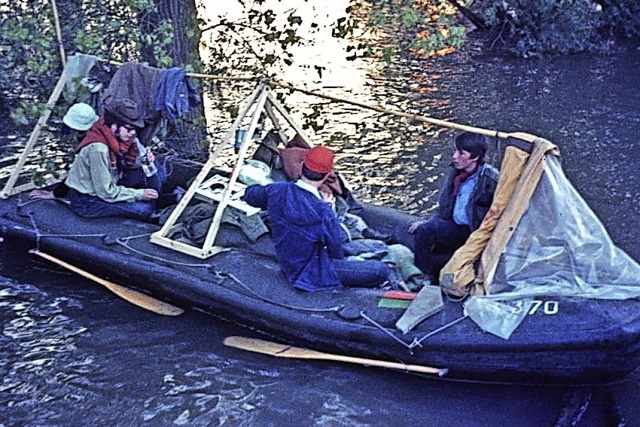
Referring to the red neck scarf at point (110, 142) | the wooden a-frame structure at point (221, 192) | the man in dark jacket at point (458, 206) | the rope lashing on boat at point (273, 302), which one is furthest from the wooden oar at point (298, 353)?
the red neck scarf at point (110, 142)

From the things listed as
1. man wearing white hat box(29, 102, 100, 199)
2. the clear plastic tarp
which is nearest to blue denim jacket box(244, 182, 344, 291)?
the clear plastic tarp

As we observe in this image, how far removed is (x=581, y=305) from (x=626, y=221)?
3904 mm

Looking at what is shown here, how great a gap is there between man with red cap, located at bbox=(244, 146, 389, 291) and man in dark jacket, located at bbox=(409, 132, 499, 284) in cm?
54

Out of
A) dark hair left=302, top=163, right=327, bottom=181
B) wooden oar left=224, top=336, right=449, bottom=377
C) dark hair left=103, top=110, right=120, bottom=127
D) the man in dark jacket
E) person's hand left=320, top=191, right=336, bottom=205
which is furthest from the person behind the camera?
dark hair left=103, top=110, right=120, bottom=127

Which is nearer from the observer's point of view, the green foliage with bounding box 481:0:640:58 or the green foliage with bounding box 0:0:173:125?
the green foliage with bounding box 0:0:173:125

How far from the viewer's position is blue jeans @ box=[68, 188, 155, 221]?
7523mm

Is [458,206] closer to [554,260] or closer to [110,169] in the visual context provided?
[554,260]

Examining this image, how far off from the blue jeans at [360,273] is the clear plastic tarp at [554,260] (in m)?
0.82

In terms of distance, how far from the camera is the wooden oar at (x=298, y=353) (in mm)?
5742

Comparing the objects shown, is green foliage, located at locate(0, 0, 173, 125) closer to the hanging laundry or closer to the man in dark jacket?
the hanging laundry

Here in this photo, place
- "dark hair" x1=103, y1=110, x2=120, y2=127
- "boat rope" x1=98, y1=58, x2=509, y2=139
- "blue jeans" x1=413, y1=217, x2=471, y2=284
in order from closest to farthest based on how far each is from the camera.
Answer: "boat rope" x1=98, y1=58, x2=509, y2=139 → "blue jeans" x1=413, y1=217, x2=471, y2=284 → "dark hair" x1=103, y1=110, x2=120, y2=127

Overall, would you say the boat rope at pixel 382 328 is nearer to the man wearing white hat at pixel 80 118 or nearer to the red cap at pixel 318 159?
the red cap at pixel 318 159

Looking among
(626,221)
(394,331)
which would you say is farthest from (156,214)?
(626,221)

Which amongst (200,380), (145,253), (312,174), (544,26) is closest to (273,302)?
(200,380)
